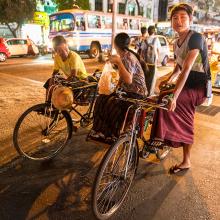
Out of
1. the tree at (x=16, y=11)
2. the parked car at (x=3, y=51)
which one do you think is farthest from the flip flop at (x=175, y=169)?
the tree at (x=16, y=11)

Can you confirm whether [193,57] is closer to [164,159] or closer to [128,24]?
[164,159]

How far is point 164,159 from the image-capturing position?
4.23 metres

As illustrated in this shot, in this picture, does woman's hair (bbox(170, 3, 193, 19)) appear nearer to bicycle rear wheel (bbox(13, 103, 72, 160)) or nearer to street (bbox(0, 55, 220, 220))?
bicycle rear wheel (bbox(13, 103, 72, 160))

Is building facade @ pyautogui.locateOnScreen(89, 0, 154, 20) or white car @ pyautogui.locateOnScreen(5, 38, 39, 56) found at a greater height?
building facade @ pyautogui.locateOnScreen(89, 0, 154, 20)

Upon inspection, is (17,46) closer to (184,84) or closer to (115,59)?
(115,59)

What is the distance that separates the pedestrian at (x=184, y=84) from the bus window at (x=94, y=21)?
15645 millimetres

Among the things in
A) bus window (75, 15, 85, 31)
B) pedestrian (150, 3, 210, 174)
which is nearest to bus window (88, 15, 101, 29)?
bus window (75, 15, 85, 31)

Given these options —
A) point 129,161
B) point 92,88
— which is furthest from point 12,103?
point 129,161

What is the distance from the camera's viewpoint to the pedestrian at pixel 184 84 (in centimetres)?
306

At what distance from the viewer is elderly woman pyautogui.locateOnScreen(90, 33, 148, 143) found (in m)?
3.15

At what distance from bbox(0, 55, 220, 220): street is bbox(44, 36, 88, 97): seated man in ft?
3.57

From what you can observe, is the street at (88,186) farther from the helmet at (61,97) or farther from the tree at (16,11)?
the tree at (16,11)

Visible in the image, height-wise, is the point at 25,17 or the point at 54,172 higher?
the point at 25,17

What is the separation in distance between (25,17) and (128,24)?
9046mm
